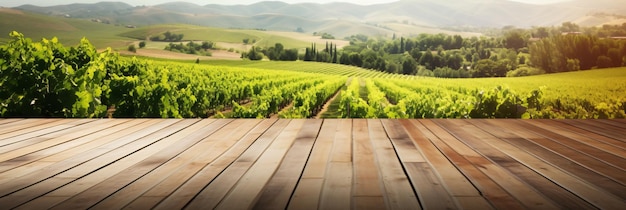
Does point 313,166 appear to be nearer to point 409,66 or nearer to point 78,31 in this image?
point 78,31

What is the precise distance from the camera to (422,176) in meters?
1.93

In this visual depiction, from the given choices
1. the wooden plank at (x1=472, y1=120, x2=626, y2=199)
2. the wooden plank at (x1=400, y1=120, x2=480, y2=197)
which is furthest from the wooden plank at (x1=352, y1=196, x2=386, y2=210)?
the wooden plank at (x1=472, y1=120, x2=626, y2=199)

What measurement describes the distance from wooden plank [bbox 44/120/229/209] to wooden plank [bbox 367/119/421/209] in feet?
3.03

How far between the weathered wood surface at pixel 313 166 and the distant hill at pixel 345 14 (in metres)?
21.9

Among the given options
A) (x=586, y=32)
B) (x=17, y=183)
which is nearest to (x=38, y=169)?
(x=17, y=183)

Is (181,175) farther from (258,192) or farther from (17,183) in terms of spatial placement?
(17,183)

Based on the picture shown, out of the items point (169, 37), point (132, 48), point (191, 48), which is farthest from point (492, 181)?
point (169, 37)

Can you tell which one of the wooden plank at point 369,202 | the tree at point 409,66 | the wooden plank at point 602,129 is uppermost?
the wooden plank at point 369,202

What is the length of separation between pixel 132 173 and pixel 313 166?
0.72 meters

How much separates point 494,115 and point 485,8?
385 ft

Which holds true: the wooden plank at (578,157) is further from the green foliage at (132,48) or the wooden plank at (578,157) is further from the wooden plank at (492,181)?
the green foliage at (132,48)

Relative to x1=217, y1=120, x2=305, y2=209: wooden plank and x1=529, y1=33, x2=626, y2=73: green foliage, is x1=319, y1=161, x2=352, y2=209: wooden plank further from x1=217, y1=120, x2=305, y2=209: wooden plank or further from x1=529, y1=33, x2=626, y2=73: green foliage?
x1=529, y1=33, x2=626, y2=73: green foliage

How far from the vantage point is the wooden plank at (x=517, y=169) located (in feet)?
5.27

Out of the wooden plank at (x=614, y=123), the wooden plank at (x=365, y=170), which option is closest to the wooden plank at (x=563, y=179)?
the wooden plank at (x=365, y=170)
